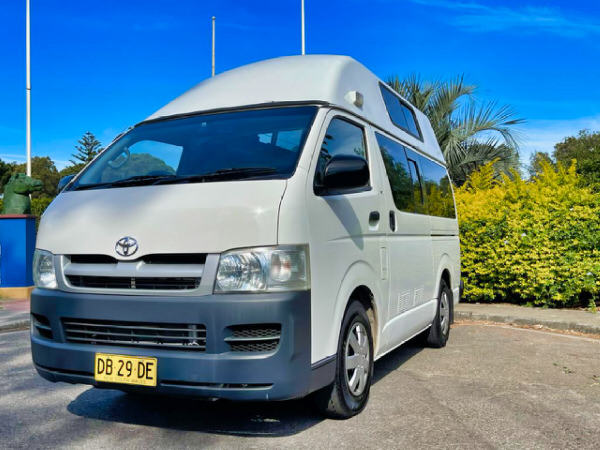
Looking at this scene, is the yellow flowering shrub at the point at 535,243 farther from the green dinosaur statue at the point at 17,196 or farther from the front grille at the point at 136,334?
the green dinosaur statue at the point at 17,196

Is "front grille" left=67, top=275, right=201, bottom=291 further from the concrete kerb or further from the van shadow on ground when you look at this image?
the concrete kerb

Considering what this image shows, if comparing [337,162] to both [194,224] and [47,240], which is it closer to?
[194,224]

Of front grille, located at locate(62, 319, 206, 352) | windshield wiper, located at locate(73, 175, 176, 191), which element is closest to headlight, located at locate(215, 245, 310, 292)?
front grille, located at locate(62, 319, 206, 352)

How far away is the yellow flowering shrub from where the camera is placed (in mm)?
9008

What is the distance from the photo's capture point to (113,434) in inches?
149

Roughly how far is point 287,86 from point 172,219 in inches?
60.2

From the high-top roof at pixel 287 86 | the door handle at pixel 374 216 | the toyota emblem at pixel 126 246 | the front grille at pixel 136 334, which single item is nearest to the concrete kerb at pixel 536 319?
the high-top roof at pixel 287 86

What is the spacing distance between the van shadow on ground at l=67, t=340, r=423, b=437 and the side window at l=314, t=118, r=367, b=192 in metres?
1.60

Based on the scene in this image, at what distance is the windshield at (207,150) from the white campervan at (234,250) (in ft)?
0.05

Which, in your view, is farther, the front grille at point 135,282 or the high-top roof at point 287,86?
the high-top roof at point 287,86

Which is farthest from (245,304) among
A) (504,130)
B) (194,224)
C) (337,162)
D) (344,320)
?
(504,130)

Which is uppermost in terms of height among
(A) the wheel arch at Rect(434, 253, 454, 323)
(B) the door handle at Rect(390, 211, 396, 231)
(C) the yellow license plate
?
(B) the door handle at Rect(390, 211, 396, 231)

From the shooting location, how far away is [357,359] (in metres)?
4.07

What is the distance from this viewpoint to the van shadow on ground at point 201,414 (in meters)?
3.89
